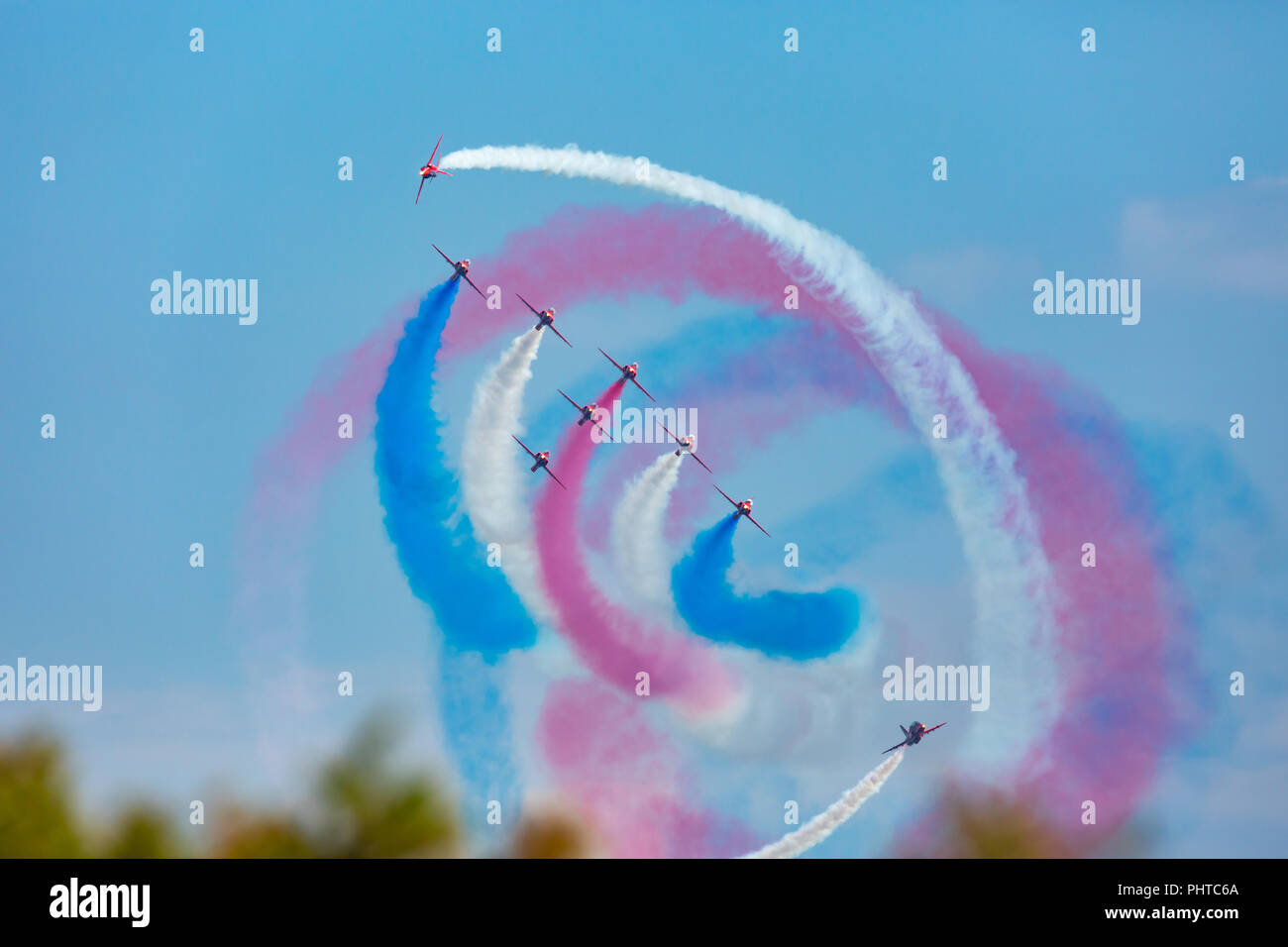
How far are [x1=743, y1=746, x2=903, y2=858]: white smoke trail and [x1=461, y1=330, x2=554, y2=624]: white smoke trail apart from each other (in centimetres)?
1076

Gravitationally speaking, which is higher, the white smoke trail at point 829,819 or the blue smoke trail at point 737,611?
the blue smoke trail at point 737,611

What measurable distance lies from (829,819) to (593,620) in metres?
10.0

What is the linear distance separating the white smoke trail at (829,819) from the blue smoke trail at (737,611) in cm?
437

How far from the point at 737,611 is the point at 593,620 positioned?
473 centimetres

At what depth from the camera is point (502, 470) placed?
70.0 metres

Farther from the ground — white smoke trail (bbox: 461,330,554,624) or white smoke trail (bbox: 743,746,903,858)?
white smoke trail (bbox: 461,330,554,624)

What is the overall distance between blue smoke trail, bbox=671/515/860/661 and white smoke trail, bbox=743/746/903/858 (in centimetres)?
437

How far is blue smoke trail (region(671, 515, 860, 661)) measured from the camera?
227 ft

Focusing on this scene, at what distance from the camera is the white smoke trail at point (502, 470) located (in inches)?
2741

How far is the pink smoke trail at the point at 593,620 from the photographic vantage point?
228ft

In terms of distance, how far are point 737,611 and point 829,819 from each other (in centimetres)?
736
